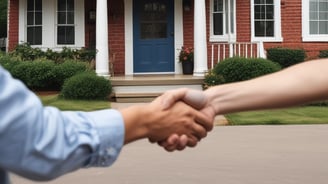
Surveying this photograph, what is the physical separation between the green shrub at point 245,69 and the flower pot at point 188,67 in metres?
2.46

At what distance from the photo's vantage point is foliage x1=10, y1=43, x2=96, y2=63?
16.2 m

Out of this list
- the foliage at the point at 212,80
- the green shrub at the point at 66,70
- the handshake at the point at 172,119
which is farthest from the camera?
the green shrub at the point at 66,70

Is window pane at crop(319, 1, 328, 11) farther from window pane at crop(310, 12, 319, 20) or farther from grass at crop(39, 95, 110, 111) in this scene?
grass at crop(39, 95, 110, 111)

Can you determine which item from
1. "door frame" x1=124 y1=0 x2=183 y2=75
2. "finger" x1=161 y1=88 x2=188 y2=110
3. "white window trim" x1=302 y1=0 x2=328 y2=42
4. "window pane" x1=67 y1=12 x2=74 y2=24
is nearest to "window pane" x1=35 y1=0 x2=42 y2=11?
"window pane" x1=67 y1=12 x2=74 y2=24

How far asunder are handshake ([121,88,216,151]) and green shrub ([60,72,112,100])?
37.7 feet

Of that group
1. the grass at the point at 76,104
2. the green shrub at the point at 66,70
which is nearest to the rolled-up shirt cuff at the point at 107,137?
the grass at the point at 76,104

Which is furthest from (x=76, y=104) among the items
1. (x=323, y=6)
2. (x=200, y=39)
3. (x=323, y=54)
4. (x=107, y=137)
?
(x=107, y=137)

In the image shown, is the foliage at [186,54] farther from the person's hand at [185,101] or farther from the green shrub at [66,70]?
the person's hand at [185,101]

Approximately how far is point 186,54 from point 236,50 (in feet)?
5.05

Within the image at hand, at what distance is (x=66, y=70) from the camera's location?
578 inches

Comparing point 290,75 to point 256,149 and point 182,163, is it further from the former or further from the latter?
point 256,149

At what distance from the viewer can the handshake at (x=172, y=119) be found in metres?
1.65

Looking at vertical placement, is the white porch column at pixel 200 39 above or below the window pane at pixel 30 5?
below

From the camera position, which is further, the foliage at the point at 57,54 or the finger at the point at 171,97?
the foliage at the point at 57,54
